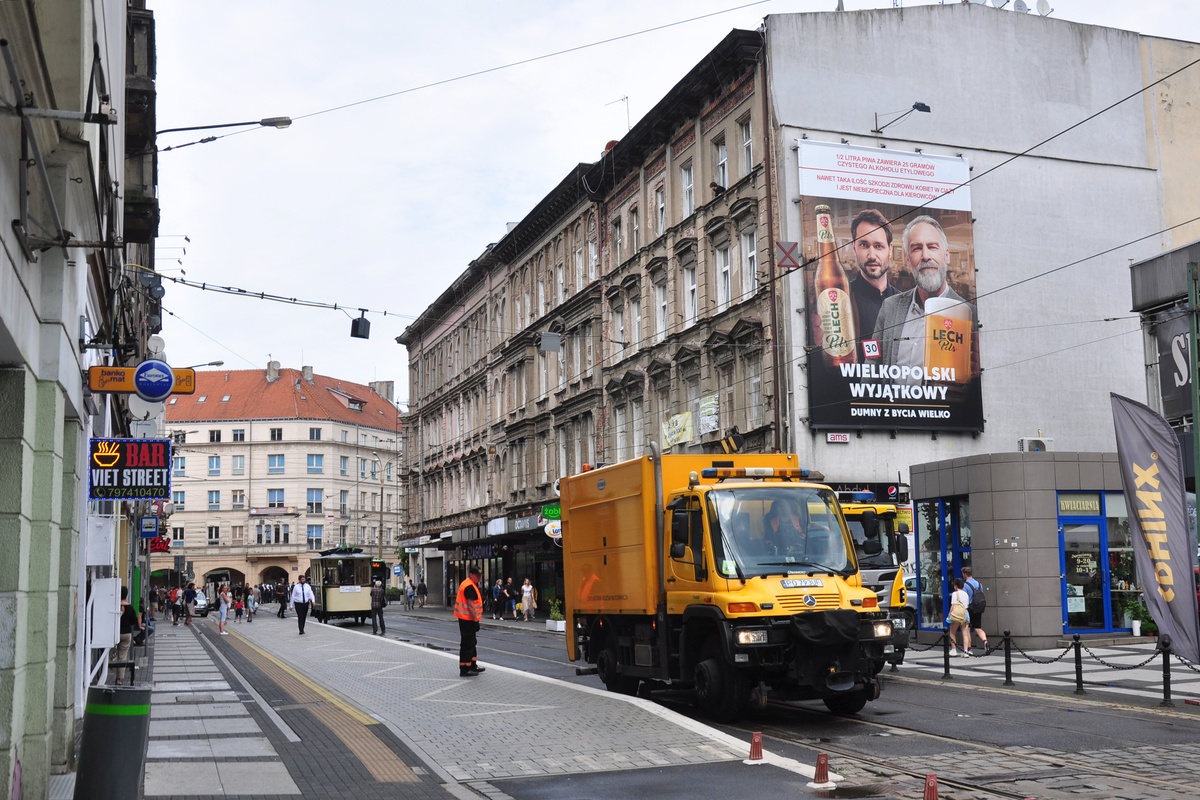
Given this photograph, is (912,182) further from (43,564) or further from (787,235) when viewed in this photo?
(43,564)

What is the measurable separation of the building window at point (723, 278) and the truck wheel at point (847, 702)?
2154cm

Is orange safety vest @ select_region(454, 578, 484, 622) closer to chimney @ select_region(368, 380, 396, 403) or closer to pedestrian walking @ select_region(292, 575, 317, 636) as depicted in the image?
pedestrian walking @ select_region(292, 575, 317, 636)

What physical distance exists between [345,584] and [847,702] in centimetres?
3579

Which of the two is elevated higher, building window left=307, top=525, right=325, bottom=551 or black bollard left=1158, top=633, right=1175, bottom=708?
building window left=307, top=525, right=325, bottom=551

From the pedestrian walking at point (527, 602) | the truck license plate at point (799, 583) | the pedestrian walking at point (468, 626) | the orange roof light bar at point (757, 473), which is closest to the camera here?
the truck license plate at point (799, 583)

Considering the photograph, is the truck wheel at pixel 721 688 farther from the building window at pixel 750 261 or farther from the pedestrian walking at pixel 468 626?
the building window at pixel 750 261

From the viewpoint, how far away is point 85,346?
11.6 meters

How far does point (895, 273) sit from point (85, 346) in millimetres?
24805

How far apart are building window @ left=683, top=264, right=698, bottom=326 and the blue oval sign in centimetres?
2446

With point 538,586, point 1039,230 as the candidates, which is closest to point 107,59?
point 1039,230

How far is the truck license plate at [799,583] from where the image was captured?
536 inches

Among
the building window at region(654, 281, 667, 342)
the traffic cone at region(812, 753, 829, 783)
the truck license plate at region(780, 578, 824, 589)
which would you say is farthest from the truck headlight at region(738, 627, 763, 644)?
the building window at region(654, 281, 667, 342)

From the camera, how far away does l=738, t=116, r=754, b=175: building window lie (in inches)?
1342

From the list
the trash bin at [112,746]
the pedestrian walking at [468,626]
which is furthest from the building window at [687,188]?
the trash bin at [112,746]
